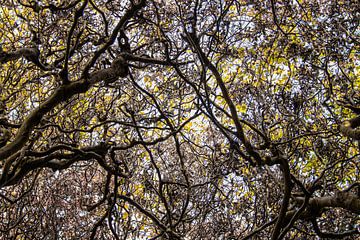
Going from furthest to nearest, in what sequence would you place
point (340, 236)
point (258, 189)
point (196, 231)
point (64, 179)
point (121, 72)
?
point (64, 179)
point (196, 231)
point (258, 189)
point (121, 72)
point (340, 236)

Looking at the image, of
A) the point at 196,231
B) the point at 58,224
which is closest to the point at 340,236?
the point at 196,231

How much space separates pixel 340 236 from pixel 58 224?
15.5 feet

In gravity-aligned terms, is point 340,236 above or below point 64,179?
below

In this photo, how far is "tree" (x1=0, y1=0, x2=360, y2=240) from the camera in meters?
5.03

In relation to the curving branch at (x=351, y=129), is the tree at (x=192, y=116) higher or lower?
higher

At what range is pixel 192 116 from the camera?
206 inches

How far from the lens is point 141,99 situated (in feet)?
23.8

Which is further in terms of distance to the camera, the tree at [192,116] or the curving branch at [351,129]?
the tree at [192,116]

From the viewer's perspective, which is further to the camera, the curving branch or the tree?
the tree

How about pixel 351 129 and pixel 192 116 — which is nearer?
pixel 351 129

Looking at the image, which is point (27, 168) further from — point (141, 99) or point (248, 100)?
point (248, 100)

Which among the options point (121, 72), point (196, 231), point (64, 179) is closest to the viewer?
point (121, 72)

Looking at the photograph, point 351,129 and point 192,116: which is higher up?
point 192,116

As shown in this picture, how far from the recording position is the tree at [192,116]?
16.5 ft
